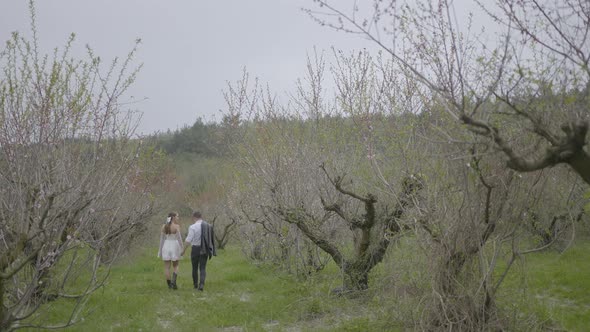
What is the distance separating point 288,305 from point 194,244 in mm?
2996

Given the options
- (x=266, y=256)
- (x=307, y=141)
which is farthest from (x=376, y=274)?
(x=266, y=256)

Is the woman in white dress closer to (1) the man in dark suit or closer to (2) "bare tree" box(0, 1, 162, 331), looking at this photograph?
(1) the man in dark suit

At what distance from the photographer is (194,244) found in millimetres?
12266

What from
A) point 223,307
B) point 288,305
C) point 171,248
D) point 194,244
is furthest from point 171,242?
point 288,305

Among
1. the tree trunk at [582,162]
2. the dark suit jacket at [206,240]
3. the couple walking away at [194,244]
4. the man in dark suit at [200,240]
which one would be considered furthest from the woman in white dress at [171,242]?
the tree trunk at [582,162]

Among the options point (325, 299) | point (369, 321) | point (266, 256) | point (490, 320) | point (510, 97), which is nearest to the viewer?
point (510, 97)

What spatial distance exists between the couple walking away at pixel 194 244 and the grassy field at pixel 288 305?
0.51 meters

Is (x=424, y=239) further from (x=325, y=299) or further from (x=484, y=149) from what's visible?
(x=325, y=299)

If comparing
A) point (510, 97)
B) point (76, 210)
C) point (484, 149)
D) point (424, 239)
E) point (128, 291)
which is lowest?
point (128, 291)

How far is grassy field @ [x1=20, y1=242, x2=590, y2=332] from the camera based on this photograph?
7600mm

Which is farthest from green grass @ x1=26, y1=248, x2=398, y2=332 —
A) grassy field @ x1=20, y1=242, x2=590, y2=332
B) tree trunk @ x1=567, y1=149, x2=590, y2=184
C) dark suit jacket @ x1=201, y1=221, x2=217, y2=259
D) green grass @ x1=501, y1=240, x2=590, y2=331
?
tree trunk @ x1=567, y1=149, x2=590, y2=184

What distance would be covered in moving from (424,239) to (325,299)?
11.8 ft

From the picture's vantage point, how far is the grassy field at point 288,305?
7.60 metres

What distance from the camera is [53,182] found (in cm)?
714
